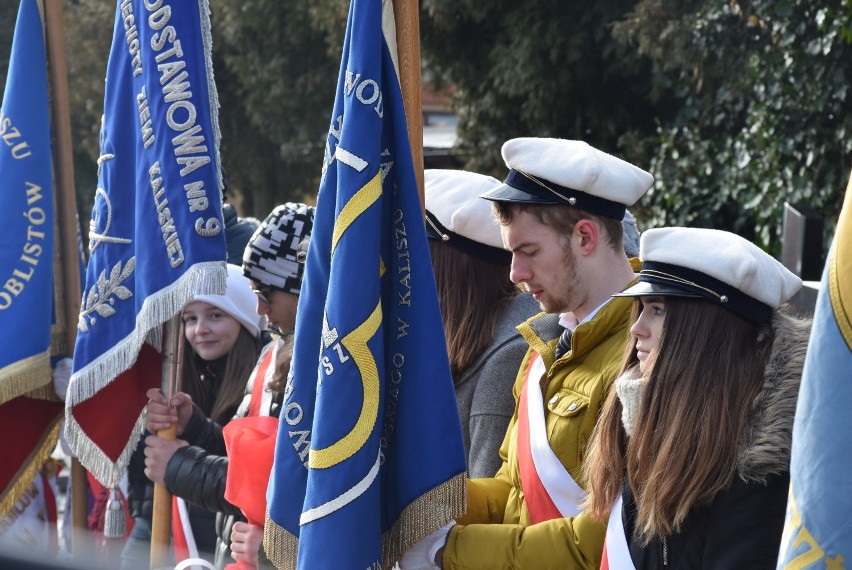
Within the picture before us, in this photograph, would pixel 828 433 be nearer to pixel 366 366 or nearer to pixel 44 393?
pixel 366 366

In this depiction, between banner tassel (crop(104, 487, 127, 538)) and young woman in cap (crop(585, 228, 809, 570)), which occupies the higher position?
young woman in cap (crop(585, 228, 809, 570))

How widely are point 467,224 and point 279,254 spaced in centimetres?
75

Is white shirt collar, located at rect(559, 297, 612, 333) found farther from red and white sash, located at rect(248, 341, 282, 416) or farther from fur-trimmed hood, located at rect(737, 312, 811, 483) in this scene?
red and white sash, located at rect(248, 341, 282, 416)

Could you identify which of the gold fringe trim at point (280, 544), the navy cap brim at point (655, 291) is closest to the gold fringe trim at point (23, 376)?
the gold fringe trim at point (280, 544)

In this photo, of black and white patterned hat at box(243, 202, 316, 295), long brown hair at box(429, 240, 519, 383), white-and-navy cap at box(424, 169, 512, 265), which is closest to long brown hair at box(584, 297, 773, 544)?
long brown hair at box(429, 240, 519, 383)

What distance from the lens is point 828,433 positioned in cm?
176

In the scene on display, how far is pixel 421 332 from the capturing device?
9.70 ft

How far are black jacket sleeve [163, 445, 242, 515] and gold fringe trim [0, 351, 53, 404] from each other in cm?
79

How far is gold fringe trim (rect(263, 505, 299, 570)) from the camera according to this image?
295cm

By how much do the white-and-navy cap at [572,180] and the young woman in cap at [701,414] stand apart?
41 centimetres

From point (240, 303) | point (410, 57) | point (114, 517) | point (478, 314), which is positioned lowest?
point (114, 517)

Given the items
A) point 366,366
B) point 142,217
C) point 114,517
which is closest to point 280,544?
point 366,366

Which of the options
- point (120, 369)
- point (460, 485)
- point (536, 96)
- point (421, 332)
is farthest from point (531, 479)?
point (536, 96)

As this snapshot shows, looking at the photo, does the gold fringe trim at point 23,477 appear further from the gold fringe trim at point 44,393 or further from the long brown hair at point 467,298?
the long brown hair at point 467,298
